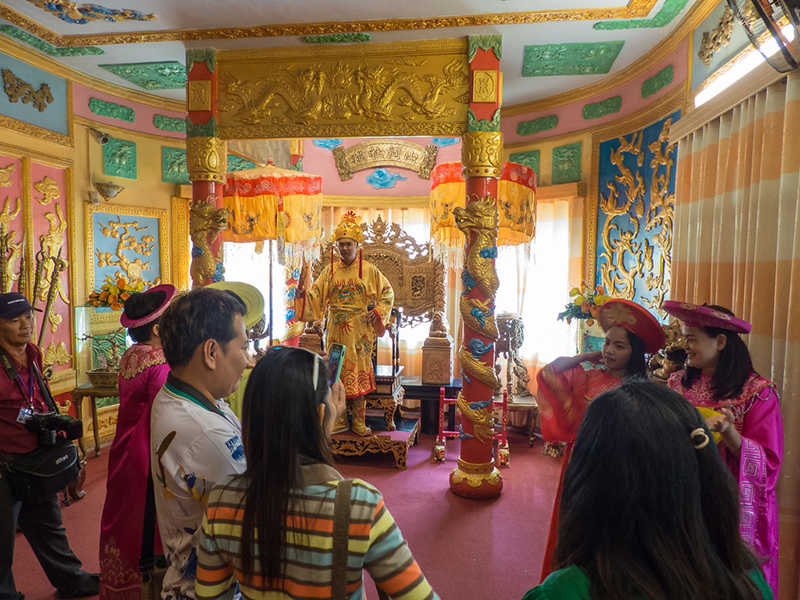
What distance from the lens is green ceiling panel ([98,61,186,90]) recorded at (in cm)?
439

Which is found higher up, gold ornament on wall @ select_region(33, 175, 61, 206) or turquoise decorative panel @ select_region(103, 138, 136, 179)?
turquoise decorative panel @ select_region(103, 138, 136, 179)

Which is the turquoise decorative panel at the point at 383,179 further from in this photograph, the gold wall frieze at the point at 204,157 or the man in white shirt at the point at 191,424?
the man in white shirt at the point at 191,424

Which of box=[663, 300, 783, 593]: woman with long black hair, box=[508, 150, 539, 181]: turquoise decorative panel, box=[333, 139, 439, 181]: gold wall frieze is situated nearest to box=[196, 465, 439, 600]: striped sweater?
box=[663, 300, 783, 593]: woman with long black hair

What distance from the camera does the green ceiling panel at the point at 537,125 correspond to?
520cm

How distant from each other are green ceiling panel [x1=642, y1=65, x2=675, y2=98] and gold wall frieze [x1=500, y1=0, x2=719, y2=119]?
108 mm

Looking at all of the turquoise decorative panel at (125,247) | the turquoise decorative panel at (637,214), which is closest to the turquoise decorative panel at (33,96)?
the turquoise decorative panel at (125,247)

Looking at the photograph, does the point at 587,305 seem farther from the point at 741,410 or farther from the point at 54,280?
the point at 54,280

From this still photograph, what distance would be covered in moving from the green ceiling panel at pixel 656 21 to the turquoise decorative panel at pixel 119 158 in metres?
4.82

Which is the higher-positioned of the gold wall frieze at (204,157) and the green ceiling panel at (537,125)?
the green ceiling panel at (537,125)

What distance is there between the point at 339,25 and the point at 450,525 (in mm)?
3809

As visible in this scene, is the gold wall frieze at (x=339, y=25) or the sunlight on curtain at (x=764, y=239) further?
the gold wall frieze at (x=339, y=25)

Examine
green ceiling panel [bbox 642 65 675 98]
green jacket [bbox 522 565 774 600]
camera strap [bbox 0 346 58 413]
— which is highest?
green ceiling panel [bbox 642 65 675 98]

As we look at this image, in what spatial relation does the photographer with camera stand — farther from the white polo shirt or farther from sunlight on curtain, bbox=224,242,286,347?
sunlight on curtain, bbox=224,242,286,347

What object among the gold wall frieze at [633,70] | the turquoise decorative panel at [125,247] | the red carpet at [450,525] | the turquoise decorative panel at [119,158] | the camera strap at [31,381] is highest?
the gold wall frieze at [633,70]
